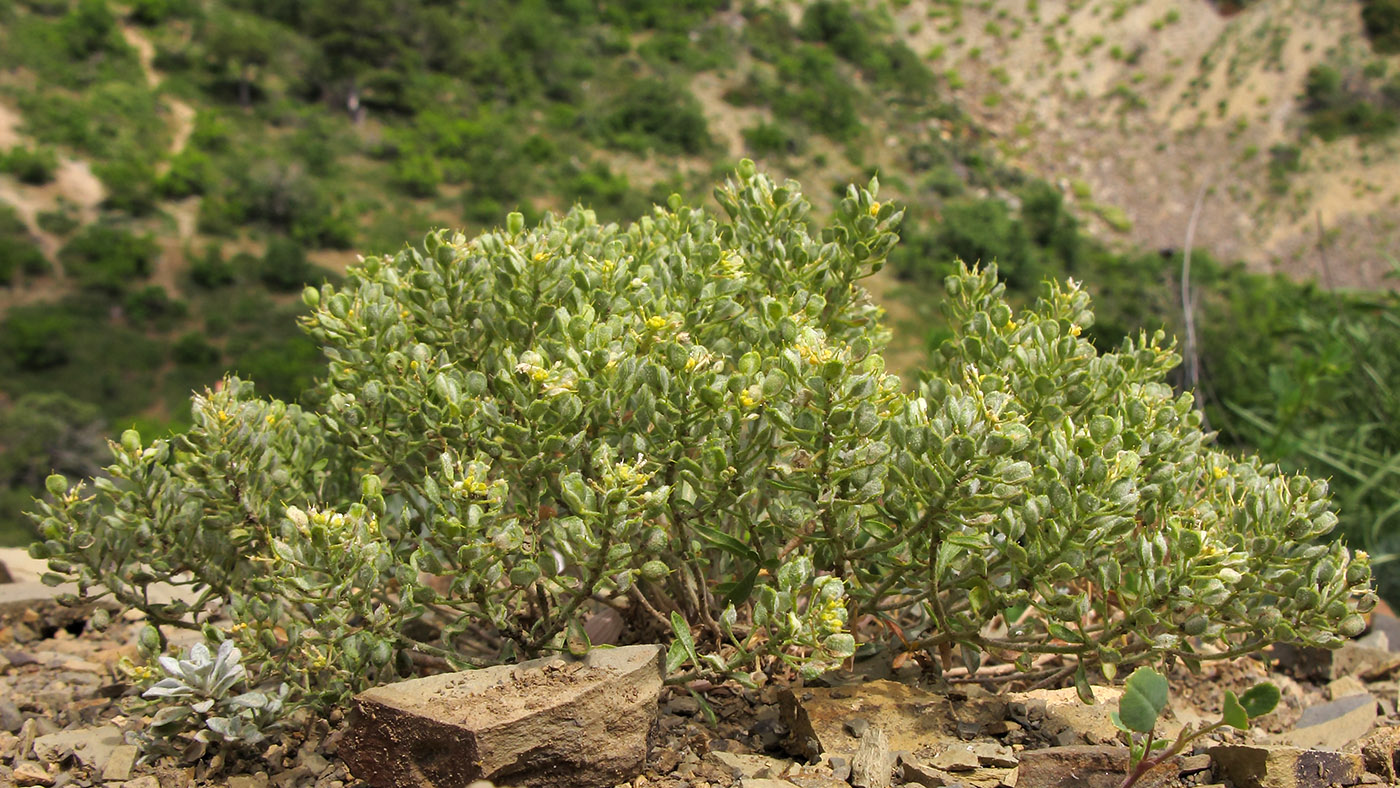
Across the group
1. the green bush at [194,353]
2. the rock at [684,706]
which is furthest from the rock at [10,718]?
the green bush at [194,353]

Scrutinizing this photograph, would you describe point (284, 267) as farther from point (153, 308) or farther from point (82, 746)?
point (82, 746)

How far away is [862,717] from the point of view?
2.43m

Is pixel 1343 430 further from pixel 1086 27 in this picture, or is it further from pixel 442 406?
pixel 1086 27

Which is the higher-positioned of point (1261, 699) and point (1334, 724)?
point (1261, 699)

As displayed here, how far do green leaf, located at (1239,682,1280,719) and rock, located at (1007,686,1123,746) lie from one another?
58 centimetres

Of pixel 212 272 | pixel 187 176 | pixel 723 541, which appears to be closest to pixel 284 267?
pixel 212 272

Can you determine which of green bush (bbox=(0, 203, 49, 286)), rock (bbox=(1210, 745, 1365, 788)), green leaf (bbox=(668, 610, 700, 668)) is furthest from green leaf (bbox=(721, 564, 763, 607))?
green bush (bbox=(0, 203, 49, 286))

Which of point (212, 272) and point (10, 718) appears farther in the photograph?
point (212, 272)

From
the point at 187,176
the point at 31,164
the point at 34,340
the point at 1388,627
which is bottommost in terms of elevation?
the point at 1388,627

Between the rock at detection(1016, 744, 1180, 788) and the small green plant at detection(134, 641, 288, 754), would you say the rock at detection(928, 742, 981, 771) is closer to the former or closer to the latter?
the rock at detection(1016, 744, 1180, 788)

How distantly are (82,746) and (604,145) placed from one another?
136ft

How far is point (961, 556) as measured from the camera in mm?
2381

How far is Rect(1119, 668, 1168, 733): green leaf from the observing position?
1902mm

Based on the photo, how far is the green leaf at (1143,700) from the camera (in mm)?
1902
